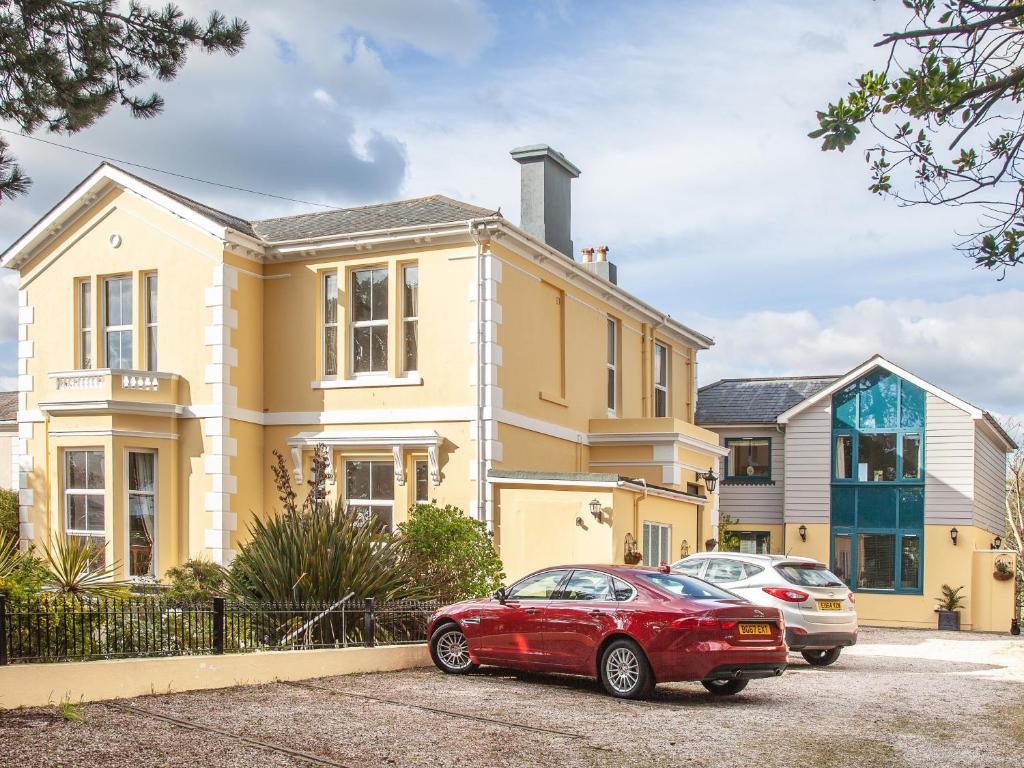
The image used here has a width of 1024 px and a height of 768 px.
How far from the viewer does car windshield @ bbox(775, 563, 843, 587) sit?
17.2 meters

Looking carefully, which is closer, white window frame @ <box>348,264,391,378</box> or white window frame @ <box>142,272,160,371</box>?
white window frame @ <box>348,264,391,378</box>

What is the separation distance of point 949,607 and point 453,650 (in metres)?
19.4

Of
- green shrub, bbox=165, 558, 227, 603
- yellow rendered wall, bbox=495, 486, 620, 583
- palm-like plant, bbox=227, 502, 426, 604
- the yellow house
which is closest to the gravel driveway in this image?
palm-like plant, bbox=227, 502, 426, 604

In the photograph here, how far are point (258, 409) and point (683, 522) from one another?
26.8 feet

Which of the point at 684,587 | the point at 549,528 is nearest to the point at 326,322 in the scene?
the point at 549,528

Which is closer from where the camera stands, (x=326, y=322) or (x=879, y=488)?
(x=326, y=322)

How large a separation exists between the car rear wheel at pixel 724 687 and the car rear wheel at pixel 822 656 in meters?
4.65

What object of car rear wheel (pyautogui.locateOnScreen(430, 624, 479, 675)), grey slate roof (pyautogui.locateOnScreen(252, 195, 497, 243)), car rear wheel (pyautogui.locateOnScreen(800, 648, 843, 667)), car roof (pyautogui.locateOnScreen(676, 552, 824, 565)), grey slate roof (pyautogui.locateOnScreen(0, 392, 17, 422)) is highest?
grey slate roof (pyautogui.locateOnScreen(252, 195, 497, 243))

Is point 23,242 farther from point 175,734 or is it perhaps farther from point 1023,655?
point 1023,655

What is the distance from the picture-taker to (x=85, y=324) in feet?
A: 74.5

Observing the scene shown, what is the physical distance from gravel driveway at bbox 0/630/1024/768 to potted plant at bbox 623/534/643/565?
4806 mm

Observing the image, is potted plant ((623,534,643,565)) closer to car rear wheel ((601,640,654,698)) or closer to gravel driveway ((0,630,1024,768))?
gravel driveway ((0,630,1024,768))

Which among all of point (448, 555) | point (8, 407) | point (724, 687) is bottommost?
point (724, 687)

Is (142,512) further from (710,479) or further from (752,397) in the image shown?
(752,397)
